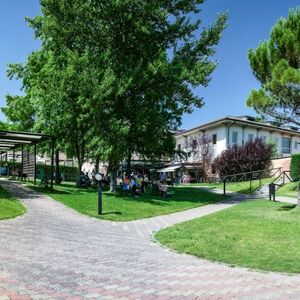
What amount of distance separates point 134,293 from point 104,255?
2.70 metres

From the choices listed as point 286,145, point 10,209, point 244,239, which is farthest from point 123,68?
point 286,145

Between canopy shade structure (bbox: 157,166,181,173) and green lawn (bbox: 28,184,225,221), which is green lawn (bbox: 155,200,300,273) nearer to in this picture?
green lawn (bbox: 28,184,225,221)

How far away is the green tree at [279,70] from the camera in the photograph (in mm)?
16625

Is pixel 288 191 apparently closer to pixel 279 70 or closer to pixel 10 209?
pixel 279 70

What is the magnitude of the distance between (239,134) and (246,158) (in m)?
7.79

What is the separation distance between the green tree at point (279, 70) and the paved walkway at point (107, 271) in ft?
28.4

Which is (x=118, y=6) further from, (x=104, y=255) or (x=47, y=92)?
(x=104, y=255)

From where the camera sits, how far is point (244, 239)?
431 inches

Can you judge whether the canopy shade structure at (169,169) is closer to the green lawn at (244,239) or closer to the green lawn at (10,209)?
the green lawn at (10,209)

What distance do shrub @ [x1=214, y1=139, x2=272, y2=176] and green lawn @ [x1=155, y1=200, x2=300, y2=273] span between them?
26.4m

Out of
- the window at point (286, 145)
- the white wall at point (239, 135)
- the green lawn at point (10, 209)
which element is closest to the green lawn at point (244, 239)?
the green lawn at point (10, 209)

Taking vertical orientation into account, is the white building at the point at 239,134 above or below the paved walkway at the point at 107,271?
above

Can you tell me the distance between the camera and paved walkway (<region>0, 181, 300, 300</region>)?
6312 mm

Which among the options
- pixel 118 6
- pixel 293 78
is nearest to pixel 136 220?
pixel 293 78
